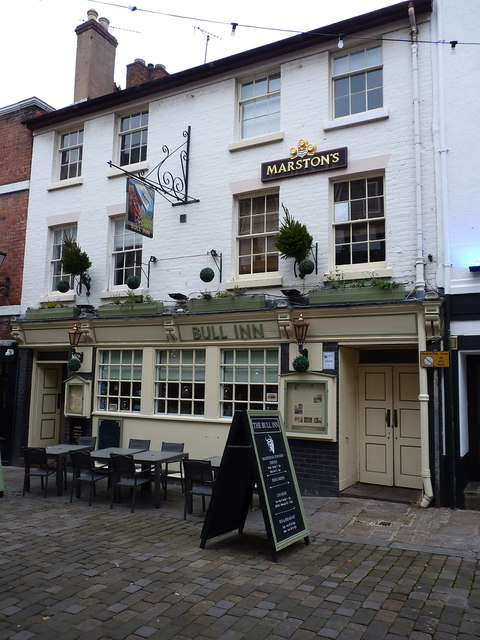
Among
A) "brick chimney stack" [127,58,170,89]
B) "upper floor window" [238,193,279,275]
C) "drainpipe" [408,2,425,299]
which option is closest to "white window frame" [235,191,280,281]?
"upper floor window" [238,193,279,275]

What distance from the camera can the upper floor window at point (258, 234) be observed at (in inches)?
425

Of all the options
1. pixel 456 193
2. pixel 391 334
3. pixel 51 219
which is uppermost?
pixel 51 219

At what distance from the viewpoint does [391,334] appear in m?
9.09

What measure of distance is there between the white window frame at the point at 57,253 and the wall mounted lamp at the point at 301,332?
22.3 feet

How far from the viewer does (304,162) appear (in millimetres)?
10328

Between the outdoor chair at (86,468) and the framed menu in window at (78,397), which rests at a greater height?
the framed menu in window at (78,397)

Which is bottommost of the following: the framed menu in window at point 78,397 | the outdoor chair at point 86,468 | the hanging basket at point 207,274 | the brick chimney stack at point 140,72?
the outdoor chair at point 86,468

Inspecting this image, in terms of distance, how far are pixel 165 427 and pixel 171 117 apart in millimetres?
7216

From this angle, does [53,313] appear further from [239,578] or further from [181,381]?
[239,578]

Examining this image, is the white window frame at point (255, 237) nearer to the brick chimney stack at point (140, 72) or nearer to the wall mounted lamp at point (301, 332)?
the wall mounted lamp at point (301, 332)

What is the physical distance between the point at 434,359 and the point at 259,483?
4033 millimetres

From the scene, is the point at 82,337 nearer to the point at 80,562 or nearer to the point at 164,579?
the point at 80,562

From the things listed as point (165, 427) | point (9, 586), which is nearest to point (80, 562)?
point (9, 586)

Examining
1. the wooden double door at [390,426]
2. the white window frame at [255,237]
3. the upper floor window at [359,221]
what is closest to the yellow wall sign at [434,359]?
the wooden double door at [390,426]
